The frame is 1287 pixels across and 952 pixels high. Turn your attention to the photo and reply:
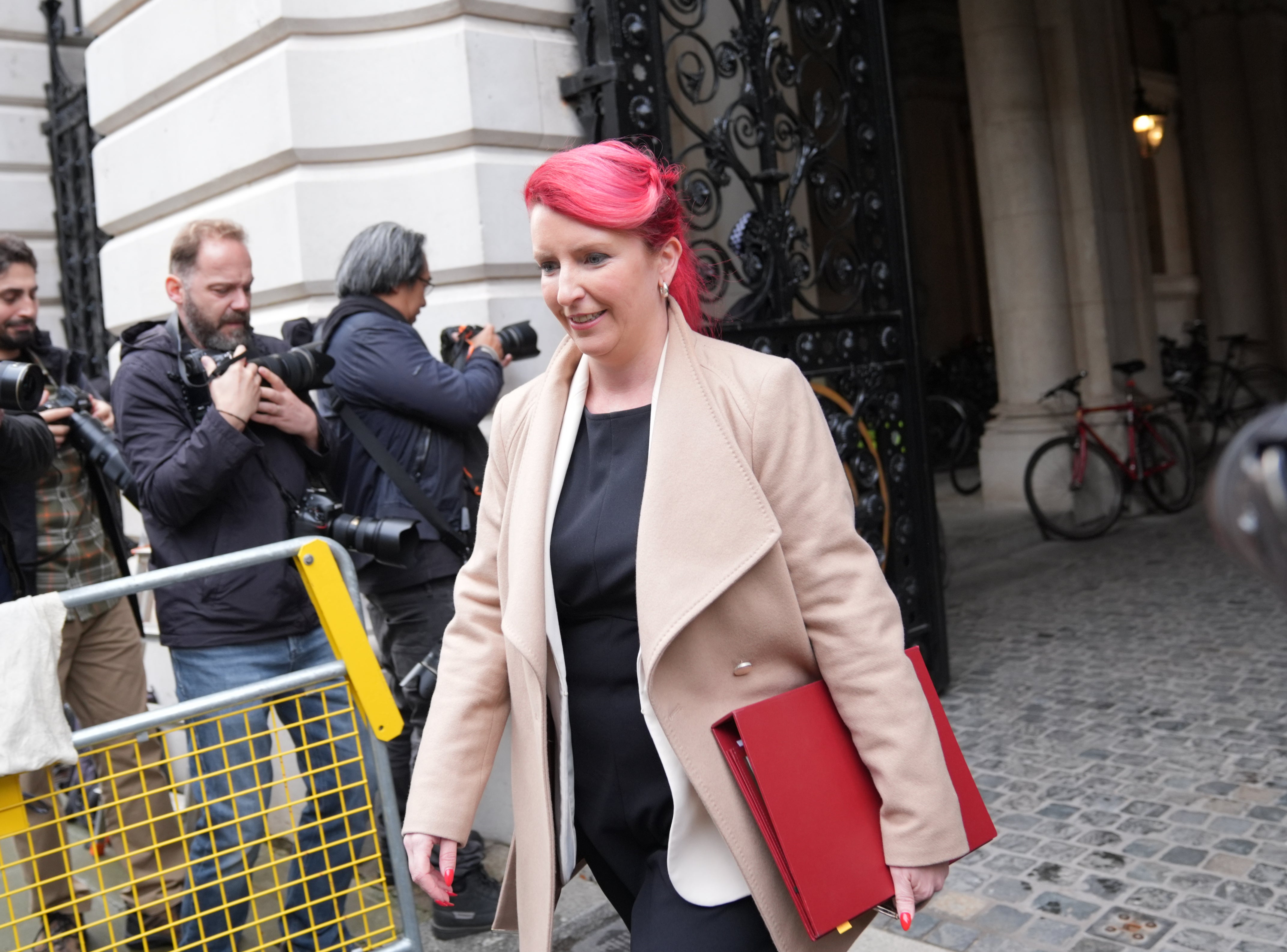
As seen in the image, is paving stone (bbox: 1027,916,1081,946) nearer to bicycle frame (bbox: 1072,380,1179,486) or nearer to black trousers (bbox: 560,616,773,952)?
black trousers (bbox: 560,616,773,952)

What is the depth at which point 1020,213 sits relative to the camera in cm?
1027

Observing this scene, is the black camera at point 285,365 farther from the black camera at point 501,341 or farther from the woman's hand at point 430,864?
the woman's hand at point 430,864

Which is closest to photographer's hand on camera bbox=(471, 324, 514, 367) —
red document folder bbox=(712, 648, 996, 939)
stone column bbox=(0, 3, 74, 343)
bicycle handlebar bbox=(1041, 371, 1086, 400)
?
red document folder bbox=(712, 648, 996, 939)

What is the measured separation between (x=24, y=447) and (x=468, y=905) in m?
1.83

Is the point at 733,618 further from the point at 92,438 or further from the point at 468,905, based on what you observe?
the point at 92,438

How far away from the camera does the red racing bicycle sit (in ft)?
30.7

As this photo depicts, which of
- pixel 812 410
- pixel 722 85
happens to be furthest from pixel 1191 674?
pixel 812 410

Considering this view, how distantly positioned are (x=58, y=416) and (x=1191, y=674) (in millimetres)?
4746

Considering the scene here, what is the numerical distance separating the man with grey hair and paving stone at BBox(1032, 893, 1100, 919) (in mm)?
1603

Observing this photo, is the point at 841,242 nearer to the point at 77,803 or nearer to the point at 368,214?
the point at 368,214

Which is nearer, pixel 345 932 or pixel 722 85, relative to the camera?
pixel 345 932

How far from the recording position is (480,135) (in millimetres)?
4234

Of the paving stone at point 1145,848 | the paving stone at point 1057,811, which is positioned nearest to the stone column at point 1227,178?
the paving stone at point 1057,811

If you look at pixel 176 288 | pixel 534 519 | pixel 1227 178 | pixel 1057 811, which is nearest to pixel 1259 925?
pixel 1057 811
